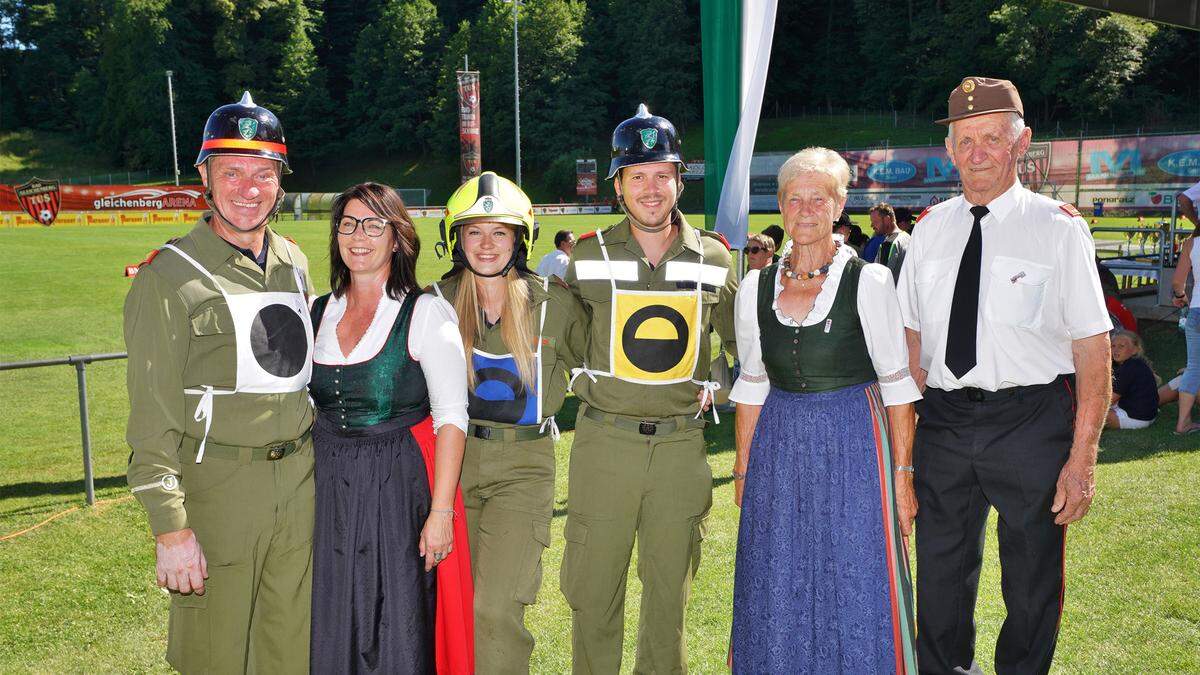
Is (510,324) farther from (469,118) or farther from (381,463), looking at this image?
(469,118)

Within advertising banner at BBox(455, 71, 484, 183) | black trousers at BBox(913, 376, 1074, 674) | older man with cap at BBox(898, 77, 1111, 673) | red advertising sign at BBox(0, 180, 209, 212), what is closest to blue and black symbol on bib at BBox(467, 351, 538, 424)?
older man with cap at BBox(898, 77, 1111, 673)

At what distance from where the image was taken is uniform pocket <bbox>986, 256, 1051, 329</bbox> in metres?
3.83

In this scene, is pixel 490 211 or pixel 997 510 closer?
pixel 997 510

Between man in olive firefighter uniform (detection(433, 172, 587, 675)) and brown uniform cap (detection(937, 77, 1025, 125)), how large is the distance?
78.2 inches

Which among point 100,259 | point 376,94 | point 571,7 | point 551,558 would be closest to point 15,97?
point 376,94

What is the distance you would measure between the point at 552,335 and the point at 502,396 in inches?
15.5

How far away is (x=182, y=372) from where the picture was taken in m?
3.38

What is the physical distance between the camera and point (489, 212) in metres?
4.07

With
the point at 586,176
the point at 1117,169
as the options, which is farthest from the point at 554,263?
the point at 586,176

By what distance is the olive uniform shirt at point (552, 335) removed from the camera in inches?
164

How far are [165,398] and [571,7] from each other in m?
83.2

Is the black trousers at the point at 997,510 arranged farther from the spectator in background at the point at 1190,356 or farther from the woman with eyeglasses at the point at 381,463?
the spectator in background at the point at 1190,356

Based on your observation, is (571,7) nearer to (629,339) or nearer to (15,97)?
(15,97)

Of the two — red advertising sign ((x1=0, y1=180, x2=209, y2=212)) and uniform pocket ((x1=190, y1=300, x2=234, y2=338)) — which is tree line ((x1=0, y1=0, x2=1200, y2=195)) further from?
uniform pocket ((x1=190, y1=300, x2=234, y2=338))
